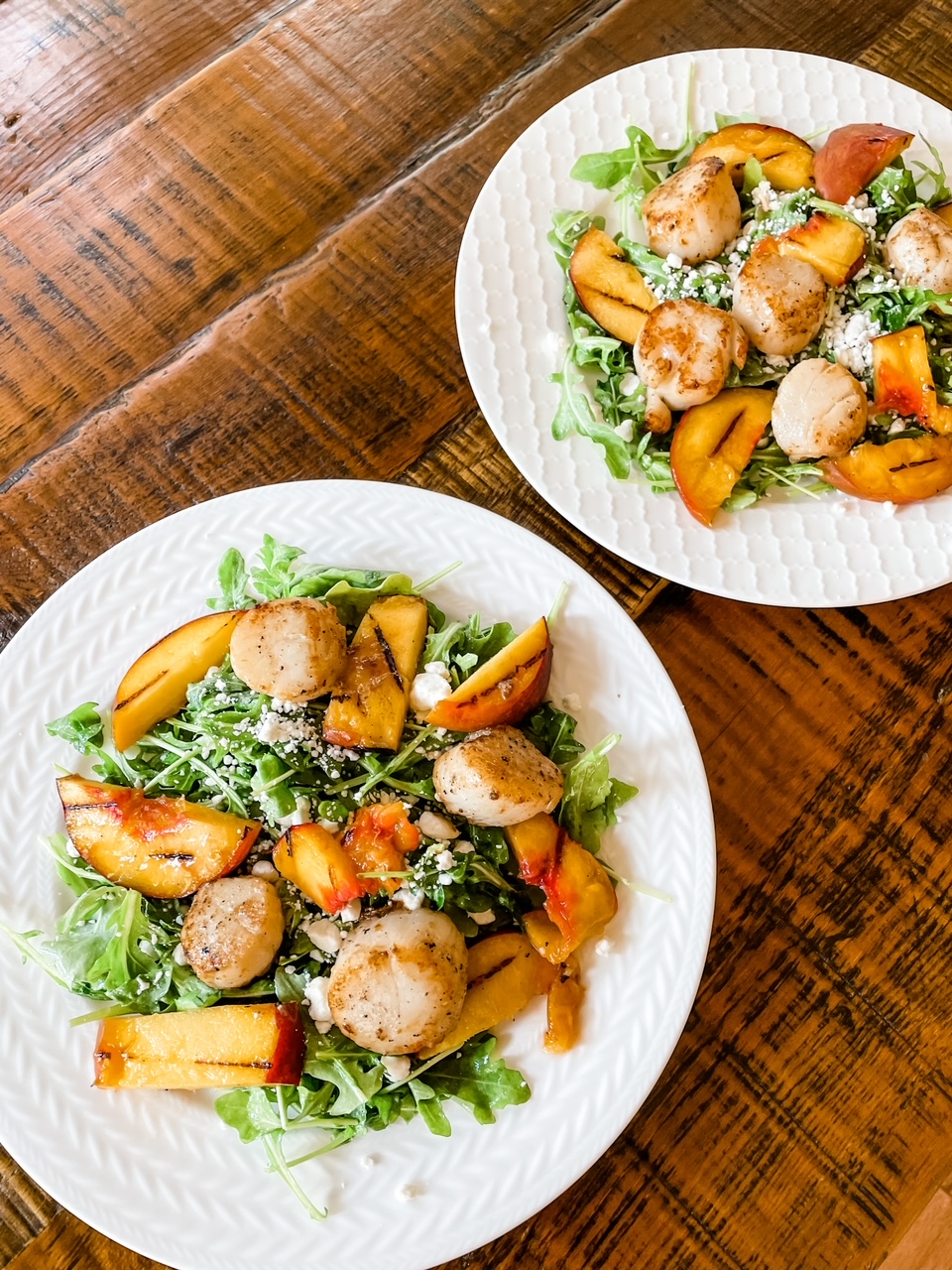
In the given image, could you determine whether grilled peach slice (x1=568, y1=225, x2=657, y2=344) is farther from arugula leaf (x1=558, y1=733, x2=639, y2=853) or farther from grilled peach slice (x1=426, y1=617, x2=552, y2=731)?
arugula leaf (x1=558, y1=733, x2=639, y2=853)

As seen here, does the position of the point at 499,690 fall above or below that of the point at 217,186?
below

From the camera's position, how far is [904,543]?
65.4 inches

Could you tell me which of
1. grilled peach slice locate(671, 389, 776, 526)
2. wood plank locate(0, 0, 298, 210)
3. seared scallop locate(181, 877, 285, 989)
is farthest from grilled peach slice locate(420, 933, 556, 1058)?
wood plank locate(0, 0, 298, 210)

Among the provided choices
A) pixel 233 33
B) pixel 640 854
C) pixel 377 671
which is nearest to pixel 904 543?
pixel 640 854

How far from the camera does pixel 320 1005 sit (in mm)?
1401

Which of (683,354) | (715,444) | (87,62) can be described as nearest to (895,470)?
(715,444)

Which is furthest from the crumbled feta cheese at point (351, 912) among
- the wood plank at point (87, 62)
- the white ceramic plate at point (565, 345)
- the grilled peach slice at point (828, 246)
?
the wood plank at point (87, 62)

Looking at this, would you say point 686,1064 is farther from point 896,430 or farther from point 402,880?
point 896,430

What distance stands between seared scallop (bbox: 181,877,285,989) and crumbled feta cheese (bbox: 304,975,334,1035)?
71 millimetres

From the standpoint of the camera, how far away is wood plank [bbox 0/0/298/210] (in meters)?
2.07

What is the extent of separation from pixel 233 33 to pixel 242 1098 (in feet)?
6.70

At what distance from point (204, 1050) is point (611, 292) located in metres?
1.36

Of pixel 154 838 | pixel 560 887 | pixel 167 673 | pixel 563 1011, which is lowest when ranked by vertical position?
pixel 563 1011

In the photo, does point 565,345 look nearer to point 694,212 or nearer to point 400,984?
point 694,212
